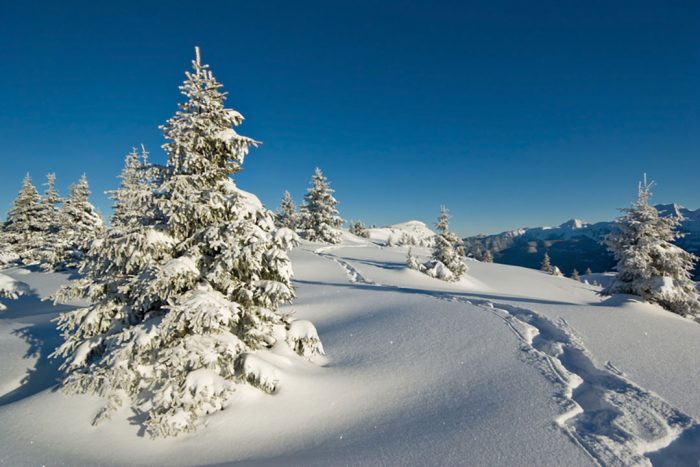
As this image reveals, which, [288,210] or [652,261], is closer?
[652,261]

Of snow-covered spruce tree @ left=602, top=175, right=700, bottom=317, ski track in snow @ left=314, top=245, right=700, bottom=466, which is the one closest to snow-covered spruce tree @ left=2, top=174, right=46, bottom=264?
ski track in snow @ left=314, top=245, right=700, bottom=466

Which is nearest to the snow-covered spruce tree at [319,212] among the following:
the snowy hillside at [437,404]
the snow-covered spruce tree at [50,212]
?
the snow-covered spruce tree at [50,212]

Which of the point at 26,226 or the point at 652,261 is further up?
the point at 26,226

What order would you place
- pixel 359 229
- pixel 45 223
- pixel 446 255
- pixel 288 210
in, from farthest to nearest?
pixel 359 229, pixel 288 210, pixel 45 223, pixel 446 255

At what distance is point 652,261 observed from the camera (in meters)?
13.3

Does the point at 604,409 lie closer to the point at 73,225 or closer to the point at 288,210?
the point at 73,225

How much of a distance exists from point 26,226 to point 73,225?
26.8ft

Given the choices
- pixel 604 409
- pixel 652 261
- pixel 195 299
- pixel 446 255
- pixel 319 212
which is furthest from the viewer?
pixel 319 212

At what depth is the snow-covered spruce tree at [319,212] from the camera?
4400 cm

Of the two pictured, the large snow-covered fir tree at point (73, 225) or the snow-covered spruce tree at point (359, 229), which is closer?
the large snow-covered fir tree at point (73, 225)

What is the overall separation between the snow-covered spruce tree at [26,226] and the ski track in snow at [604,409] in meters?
41.7

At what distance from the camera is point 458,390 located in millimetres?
6891

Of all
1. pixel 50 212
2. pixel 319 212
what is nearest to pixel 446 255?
pixel 319 212

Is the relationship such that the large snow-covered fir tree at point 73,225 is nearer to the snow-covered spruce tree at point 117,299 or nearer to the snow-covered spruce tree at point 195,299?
the snow-covered spruce tree at point 117,299
